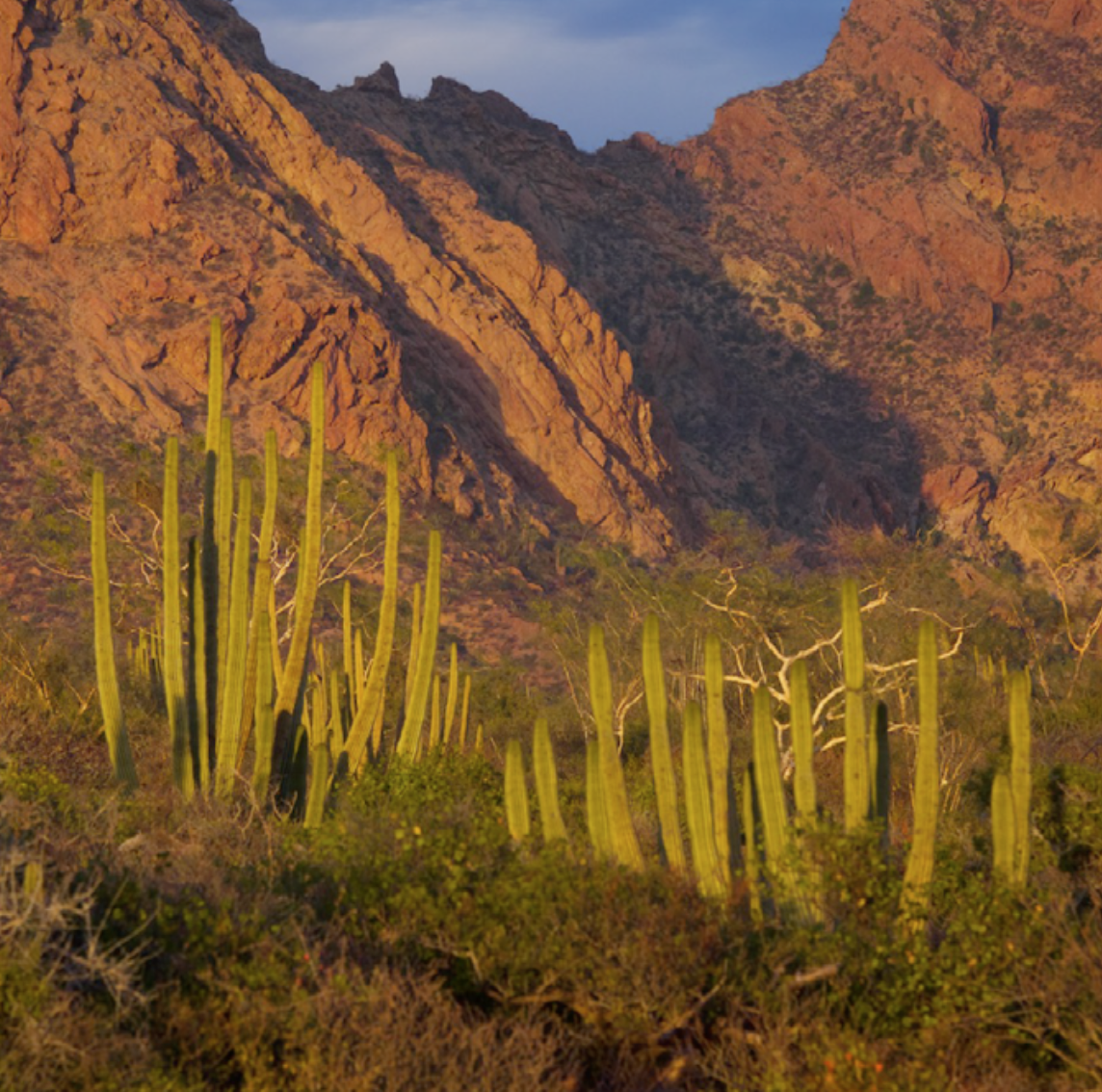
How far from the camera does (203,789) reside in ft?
34.3

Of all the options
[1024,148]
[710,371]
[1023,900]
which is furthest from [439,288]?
[1023,900]

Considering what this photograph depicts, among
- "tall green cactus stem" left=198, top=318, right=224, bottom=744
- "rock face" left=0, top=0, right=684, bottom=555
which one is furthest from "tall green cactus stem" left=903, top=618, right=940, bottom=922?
"rock face" left=0, top=0, right=684, bottom=555

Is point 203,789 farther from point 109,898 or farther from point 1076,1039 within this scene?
point 1076,1039

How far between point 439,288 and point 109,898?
37692 millimetres

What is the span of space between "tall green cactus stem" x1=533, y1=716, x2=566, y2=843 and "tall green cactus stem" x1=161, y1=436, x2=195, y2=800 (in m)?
3.42

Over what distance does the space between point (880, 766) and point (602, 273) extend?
48661 millimetres

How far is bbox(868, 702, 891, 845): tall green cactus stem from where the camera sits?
8516 mm

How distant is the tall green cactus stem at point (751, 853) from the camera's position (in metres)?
7.52

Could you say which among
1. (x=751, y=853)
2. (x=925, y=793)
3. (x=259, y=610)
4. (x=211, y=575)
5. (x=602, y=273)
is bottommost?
(x=751, y=853)

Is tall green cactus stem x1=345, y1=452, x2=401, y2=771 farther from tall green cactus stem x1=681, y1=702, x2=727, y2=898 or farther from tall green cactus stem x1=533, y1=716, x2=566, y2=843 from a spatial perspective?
tall green cactus stem x1=681, y1=702, x2=727, y2=898

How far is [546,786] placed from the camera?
8.30m

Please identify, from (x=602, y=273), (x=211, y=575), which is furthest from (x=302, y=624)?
(x=602, y=273)

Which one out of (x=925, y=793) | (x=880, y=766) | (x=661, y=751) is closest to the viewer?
(x=925, y=793)

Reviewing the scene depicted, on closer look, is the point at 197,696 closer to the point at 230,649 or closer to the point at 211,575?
the point at 230,649
